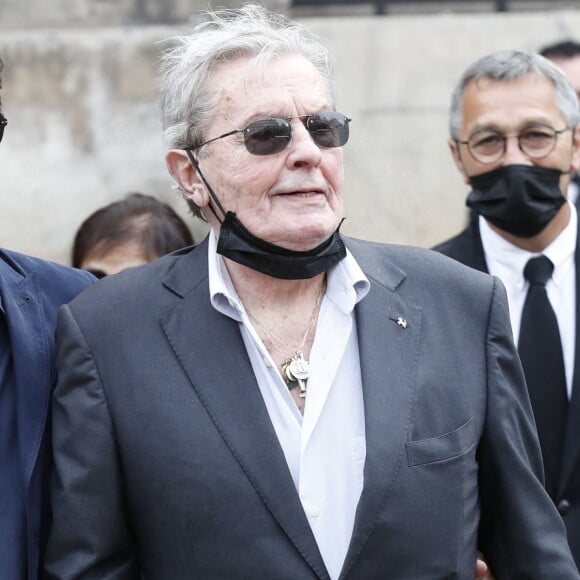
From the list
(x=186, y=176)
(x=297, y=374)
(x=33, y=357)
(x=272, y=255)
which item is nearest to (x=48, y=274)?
(x=33, y=357)

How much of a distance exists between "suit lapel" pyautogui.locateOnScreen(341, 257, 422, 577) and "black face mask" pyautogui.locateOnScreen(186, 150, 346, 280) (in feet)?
0.49

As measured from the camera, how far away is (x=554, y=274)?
4.30 metres

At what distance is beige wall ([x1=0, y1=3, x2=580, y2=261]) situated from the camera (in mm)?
6688

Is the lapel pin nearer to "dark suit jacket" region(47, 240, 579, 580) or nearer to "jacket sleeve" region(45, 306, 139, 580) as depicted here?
"dark suit jacket" region(47, 240, 579, 580)

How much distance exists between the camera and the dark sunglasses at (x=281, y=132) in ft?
10.3

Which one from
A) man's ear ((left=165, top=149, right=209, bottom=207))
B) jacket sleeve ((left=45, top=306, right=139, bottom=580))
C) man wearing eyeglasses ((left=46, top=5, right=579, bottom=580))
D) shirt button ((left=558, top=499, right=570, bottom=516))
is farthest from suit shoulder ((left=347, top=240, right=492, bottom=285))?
shirt button ((left=558, top=499, right=570, bottom=516))

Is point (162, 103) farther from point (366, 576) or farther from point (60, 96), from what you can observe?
point (60, 96)

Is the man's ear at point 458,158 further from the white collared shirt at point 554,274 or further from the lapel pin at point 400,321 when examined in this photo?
the lapel pin at point 400,321

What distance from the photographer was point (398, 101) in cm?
676

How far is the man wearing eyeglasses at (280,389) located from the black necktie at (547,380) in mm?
831

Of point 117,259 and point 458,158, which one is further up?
point 458,158

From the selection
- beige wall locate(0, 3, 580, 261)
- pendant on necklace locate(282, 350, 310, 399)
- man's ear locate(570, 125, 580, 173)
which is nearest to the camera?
pendant on necklace locate(282, 350, 310, 399)

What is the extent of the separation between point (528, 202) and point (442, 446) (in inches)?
56.7

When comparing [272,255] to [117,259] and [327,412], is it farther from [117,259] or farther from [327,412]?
[117,259]
